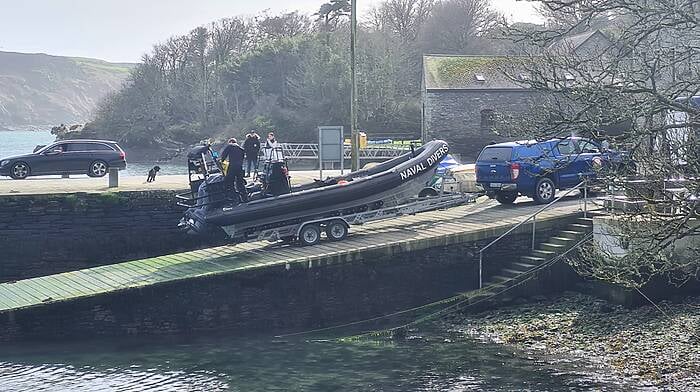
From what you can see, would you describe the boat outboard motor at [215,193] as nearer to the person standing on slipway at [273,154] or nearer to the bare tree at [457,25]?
the person standing on slipway at [273,154]

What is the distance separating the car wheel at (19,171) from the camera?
25328 millimetres

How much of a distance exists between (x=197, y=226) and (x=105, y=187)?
5.86 m

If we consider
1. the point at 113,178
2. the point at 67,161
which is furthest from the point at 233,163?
the point at 67,161

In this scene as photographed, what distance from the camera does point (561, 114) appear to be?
1070 centimetres

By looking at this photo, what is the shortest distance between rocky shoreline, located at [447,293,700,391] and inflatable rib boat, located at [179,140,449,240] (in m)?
3.55

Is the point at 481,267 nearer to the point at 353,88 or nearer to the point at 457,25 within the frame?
the point at 353,88

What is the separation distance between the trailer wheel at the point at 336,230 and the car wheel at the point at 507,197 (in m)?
4.63

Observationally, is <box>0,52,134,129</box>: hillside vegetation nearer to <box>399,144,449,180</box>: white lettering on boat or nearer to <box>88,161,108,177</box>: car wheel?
<box>88,161,108,177</box>: car wheel

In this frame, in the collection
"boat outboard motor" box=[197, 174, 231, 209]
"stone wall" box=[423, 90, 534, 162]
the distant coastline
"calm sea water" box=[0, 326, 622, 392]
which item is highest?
the distant coastline

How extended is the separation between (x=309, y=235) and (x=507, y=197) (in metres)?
5.64

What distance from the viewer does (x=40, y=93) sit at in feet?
621

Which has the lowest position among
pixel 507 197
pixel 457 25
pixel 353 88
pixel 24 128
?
pixel 507 197

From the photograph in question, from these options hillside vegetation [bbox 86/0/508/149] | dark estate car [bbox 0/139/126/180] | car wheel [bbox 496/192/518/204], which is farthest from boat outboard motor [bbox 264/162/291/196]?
hillside vegetation [bbox 86/0/508/149]

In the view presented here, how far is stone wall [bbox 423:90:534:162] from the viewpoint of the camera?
46.5 metres
